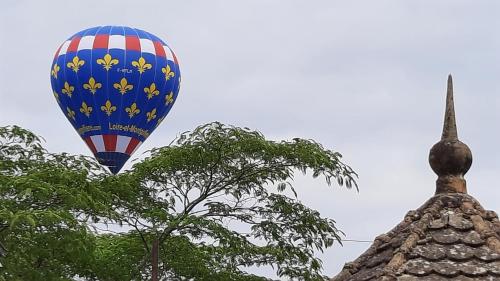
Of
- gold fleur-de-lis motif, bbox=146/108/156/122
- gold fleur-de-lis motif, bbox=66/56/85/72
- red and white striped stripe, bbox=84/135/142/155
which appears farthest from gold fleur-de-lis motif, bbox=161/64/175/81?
gold fleur-de-lis motif, bbox=66/56/85/72

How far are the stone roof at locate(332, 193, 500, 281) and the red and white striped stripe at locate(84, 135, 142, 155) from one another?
28.8 m

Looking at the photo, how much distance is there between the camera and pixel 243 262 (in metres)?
24.9

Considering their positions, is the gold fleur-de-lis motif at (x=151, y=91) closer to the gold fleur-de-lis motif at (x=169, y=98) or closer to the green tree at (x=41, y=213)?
the gold fleur-de-lis motif at (x=169, y=98)

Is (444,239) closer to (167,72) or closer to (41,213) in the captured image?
(41,213)

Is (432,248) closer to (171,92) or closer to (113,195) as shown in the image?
(113,195)

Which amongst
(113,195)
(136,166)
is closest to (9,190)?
(113,195)

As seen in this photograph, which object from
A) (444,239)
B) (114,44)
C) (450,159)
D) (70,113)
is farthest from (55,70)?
(444,239)

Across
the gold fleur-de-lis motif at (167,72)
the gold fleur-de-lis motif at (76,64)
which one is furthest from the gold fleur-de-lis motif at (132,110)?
the gold fleur-de-lis motif at (76,64)

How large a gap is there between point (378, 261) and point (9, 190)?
13.1 metres

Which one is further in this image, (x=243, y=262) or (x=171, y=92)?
(x=171, y=92)

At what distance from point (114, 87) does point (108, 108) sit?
77cm

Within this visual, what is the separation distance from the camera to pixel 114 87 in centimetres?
3344

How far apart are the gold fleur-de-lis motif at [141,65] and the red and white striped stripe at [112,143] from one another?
240cm

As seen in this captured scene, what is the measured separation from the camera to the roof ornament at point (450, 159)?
5777 mm
